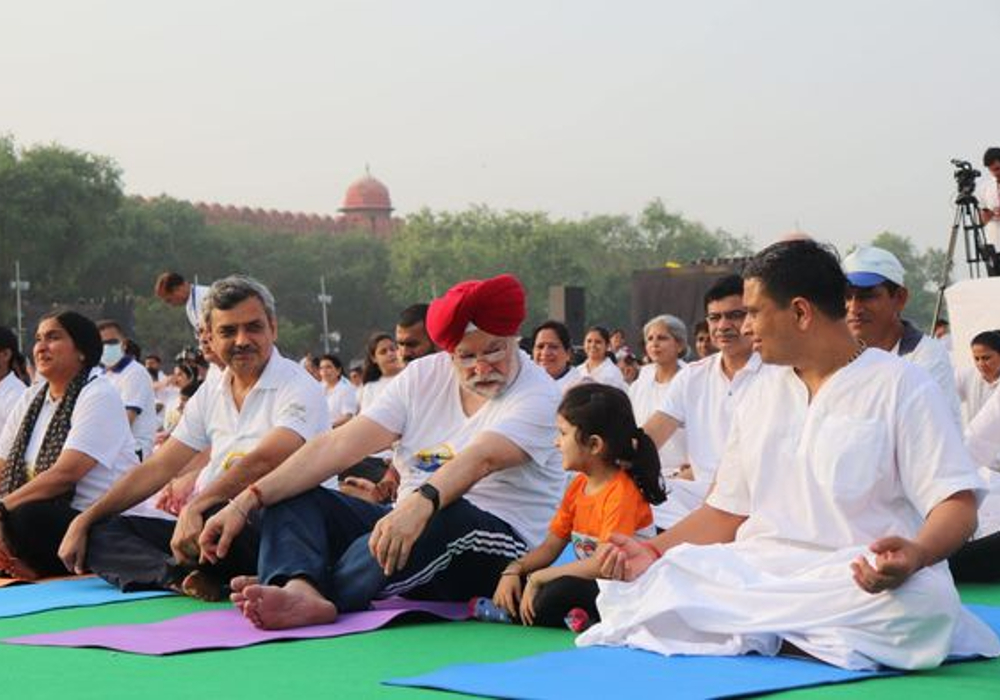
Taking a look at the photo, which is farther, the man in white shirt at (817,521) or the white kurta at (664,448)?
the white kurta at (664,448)

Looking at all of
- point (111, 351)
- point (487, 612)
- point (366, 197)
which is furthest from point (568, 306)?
point (366, 197)

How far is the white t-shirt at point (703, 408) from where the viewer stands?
8.33 m

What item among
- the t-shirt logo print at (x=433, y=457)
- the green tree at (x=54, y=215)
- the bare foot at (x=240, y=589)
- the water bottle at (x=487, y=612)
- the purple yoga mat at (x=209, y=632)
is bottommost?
the water bottle at (x=487, y=612)

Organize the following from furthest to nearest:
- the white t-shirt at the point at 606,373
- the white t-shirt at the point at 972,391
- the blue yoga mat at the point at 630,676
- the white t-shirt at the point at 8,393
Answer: the white t-shirt at the point at 606,373 → the white t-shirt at the point at 972,391 → the white t-shirt at the point at 8,393 → the blue yoga mat at the point at 630,676

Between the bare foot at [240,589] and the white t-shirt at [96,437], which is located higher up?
the white t-shirt at [96,437]

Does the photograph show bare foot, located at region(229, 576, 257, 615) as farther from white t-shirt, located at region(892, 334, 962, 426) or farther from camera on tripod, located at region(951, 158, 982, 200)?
camera on tripod, located at region(951, 158, 982, 200)

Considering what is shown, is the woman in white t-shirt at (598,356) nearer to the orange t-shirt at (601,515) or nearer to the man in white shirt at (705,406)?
the man in white shirt at (705,406)

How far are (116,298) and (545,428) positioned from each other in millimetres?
56019

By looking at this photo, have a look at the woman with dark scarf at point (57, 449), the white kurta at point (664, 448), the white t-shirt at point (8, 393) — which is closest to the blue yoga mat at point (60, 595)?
the woman with dark scarf at point (57, 449)

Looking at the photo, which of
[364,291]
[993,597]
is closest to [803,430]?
[993,597]

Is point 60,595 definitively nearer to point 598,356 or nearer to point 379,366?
point 379,366

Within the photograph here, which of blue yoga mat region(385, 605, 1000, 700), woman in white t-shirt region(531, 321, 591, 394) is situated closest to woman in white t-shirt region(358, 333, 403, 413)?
woman in white t-shirt region(531, 321, 591, 394)

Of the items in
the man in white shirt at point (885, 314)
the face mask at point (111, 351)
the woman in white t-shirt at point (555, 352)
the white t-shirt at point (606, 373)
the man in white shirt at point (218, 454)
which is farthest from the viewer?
the face mask at point (111, 351)

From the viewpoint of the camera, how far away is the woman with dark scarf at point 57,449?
7.85 meters
